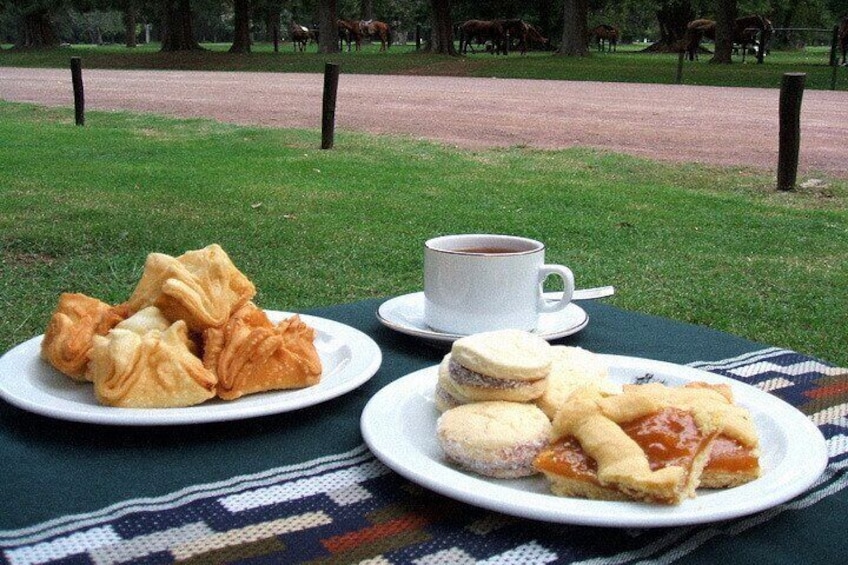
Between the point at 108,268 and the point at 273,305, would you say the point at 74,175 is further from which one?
the point at 273,305

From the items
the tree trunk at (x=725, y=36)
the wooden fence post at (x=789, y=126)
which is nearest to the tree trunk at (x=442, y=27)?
the tree trunk at (x=725, y=36)

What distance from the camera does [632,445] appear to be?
1.09 meters

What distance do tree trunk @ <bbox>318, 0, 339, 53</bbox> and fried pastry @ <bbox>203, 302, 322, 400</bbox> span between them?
4347 centimetres

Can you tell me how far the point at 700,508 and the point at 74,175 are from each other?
9.17m

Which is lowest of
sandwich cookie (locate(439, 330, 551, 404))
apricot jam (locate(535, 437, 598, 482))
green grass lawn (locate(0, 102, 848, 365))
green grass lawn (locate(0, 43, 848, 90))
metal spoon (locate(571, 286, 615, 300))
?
green grass lawn (locate(0, 102, 848, 365))

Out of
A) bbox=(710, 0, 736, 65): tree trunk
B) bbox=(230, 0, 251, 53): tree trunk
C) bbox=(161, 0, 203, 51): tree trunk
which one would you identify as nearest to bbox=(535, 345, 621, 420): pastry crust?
bbox=(710, 0, 736, 65): tree trunk

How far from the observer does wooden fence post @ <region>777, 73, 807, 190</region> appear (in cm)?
890

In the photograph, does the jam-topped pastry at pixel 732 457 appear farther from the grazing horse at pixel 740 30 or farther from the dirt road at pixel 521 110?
the grazing horse at pixel 740 30

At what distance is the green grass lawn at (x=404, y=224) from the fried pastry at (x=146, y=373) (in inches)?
142

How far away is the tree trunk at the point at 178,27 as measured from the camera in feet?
151

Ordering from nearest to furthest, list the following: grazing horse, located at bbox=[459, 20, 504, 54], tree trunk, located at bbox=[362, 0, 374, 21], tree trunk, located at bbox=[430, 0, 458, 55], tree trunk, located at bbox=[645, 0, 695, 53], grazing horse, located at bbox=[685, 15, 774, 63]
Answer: grazing horse, located at bbox=[685, 15, 774, 63]
tree trunk, located at bbox=[430, 0, 458, 55]
grazing horse, located at bbox=[459, 20, 504, 54]
tree trunk, located at bbox=[645, 0, 695, 53]
tree trunk, located at bbox=[362, 0, 374, 21]

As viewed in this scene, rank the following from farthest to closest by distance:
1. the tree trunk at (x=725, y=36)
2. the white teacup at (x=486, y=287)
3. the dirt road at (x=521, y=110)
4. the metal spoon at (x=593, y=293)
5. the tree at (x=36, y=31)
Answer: the tree at (x=36, y=31) < the tree trunk at (x=725, y=36) < the dirt road at (x=521, y=110) < the metal spoon at (x=593, y=293) < the white teacup at (x=486, y=287)

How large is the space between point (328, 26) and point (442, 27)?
18.4 feet

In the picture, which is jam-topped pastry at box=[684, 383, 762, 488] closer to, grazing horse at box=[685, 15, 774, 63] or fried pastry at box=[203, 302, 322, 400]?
fried pastry at box=[203, 302, 322, 400]
